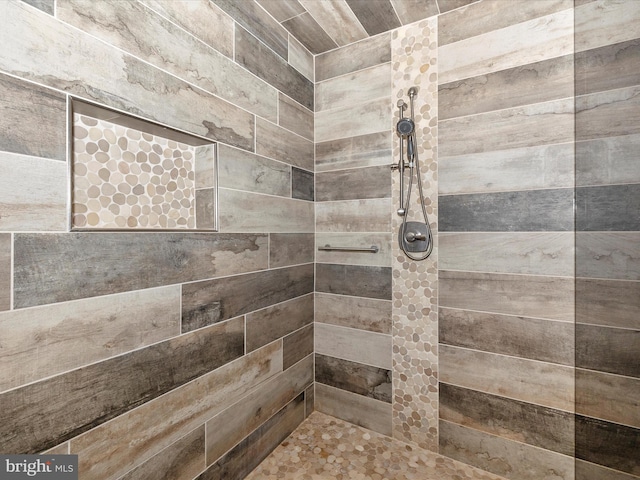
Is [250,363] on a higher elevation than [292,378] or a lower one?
higher

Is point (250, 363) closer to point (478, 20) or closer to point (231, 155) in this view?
point (231, 155)

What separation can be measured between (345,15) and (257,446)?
226 cm

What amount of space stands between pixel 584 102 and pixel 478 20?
696 millimetres

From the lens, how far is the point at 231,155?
1427mm

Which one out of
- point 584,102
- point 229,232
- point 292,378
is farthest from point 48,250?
point 584,102

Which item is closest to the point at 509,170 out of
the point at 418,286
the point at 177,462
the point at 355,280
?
the point at 418,286

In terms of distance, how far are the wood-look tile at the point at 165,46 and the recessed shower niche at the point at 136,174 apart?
0.74ft

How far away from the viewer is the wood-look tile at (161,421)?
985 mm

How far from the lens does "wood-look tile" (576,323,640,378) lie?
108 centimetres

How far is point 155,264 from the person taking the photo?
1132mm

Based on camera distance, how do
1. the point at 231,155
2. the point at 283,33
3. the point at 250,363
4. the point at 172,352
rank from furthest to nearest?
the point at 283,33 < the point at 250,363 < the point at 231,155 < the point at 172,352

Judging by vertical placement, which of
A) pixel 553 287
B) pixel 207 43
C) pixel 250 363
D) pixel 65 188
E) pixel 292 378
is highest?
pixel 207 43

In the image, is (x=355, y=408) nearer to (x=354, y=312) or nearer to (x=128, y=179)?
(x=354, y=312)

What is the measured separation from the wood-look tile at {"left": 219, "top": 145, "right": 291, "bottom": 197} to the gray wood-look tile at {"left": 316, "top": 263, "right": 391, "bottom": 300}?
55 centimetres
